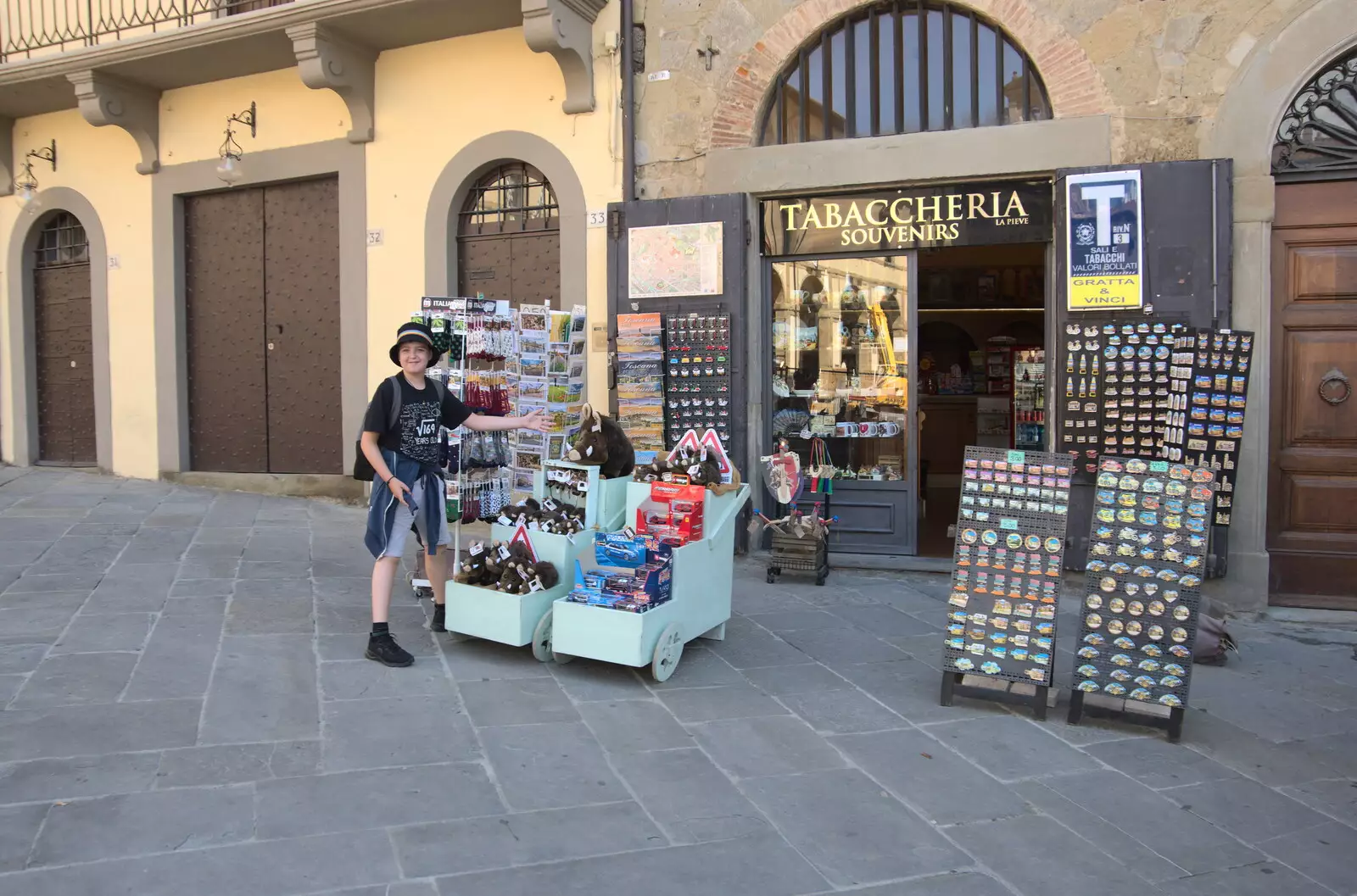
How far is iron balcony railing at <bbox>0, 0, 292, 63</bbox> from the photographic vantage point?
10094 mm

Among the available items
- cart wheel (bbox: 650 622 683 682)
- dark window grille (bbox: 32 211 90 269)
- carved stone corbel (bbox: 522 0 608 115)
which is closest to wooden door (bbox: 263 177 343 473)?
dark window grille (bbox: 32 211 90 269)

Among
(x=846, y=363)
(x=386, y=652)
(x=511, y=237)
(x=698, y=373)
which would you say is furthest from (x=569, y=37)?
(x=386, y=652)

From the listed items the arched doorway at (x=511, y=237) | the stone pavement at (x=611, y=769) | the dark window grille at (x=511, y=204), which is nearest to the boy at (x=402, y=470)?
→ the stone pavement at (x=611, y=769)

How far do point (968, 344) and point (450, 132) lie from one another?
21.9ft

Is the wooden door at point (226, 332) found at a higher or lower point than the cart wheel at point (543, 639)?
higher

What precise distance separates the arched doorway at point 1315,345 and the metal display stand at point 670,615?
156 inches

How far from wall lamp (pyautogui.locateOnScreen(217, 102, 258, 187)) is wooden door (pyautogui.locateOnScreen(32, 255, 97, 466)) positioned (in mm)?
2545

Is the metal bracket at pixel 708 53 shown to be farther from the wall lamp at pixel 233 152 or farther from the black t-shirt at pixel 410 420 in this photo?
the wall lamp at pixel 233 152

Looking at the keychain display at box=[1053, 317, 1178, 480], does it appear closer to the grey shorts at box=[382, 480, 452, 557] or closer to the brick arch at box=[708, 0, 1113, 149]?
the brick arch at box=[708, 0, 1113, 149]

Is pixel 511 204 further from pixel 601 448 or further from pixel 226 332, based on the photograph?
pixel 601 448

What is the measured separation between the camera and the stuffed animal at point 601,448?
590 cm

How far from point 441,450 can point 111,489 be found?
5.97 m

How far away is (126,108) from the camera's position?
34.0 ft

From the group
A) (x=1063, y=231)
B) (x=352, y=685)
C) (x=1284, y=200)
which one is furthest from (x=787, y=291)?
(x=352, y=685)
